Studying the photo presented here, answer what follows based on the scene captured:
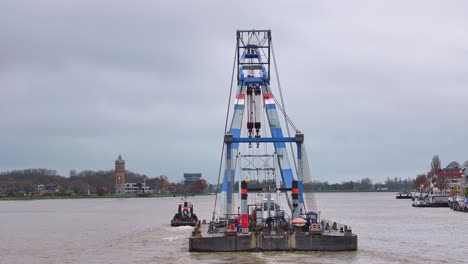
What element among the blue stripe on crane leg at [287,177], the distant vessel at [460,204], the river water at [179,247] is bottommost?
the river water at [179,247]

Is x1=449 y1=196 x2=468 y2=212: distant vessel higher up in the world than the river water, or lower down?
higher up

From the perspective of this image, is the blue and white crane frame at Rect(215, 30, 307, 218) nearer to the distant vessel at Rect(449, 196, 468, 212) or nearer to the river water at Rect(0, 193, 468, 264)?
the river water at Rect(0, 193, 468, 264)

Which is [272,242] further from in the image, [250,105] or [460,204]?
[460,204]

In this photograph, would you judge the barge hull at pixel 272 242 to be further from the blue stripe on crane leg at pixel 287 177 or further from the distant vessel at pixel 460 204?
the distant vessel at pixel 460 204

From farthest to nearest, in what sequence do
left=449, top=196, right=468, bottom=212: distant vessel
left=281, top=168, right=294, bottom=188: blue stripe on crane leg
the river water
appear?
left=449, top=196, right=468, bottom=212: distant vessel, left=281, top=168, right=294, bottom=188: blue stripe on crane leg, the river water

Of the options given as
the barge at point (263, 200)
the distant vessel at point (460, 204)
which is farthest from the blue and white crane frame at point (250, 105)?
the distant vessel at point (460, 204)

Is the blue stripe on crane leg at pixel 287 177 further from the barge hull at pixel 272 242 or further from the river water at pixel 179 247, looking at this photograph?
the barge hull at pixel 272 242

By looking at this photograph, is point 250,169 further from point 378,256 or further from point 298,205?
point 378,256

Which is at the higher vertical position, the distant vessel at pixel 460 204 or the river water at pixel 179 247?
the distant vessel at pixel 460 204

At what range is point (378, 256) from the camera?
150 feet

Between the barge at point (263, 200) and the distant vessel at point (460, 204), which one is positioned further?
the distant vessel at point (460, 204)

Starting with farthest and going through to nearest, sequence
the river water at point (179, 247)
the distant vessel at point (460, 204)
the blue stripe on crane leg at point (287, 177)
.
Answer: the distant vessel at point (460, 204)
the blue stripe on crane leg at point (287, 177)
the river water at point (179, 247)

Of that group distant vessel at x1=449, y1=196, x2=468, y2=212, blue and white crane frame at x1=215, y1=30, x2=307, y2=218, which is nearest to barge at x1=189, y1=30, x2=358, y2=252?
blue and white crane frame at x1=215, y1=30, x2=307, y2=218

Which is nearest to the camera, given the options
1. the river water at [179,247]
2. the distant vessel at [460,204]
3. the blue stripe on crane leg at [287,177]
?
the river water at [179,247]
